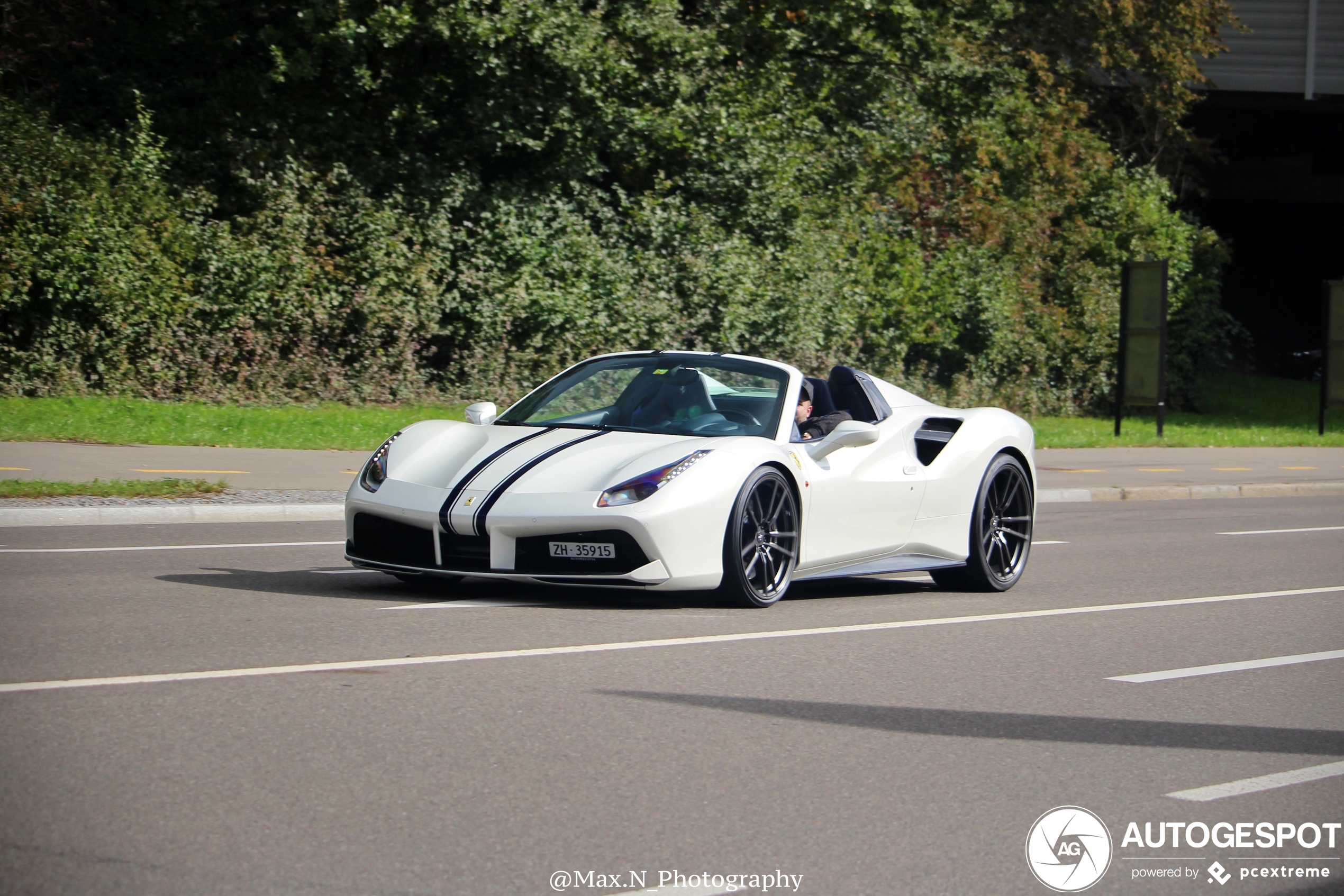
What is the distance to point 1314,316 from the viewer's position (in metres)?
60.2

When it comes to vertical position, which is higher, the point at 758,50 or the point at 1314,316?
the point at 758,50

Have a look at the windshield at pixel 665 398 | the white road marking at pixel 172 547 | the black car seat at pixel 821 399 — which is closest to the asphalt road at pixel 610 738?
the white road marking at pixel 172 547

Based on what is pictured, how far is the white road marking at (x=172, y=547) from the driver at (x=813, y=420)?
12.2 feet

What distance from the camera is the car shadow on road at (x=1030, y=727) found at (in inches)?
227

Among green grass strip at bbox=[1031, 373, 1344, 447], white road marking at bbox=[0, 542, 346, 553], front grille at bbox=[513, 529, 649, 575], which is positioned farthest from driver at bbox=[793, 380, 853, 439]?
green grass strip at bbox=[1031, 373, 1344, 447]

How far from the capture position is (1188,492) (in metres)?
19.8

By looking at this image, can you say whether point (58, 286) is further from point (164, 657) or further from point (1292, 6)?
point (1292, 6)

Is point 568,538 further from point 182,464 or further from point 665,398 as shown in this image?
point 182,464

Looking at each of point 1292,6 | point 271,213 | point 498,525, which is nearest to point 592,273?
point 271,213

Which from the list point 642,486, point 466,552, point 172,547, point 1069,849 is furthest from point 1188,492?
point 1069,849

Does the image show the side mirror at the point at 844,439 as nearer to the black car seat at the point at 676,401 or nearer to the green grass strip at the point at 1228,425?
the black car seat at the point at 676,401

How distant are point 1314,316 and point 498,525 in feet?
190

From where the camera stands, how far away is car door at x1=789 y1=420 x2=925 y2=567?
29.1 ft

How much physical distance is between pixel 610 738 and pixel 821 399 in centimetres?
463
